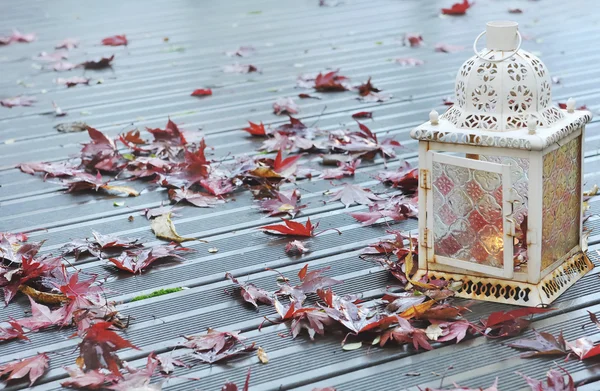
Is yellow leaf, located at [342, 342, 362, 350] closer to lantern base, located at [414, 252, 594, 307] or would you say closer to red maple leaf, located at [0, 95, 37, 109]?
lantern base, located at [414, 252, 594, 307]

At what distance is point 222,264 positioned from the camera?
212 centimetres

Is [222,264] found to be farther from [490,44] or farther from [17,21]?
[17,21]

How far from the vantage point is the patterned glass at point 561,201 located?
1.80 m

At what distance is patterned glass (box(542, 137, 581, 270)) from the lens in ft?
5.90

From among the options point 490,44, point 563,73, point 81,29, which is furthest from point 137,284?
point 81,29

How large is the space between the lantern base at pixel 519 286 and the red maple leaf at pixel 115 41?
3.12 meters

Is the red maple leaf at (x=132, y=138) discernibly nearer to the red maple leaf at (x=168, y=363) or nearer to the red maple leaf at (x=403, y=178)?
the red maple leaf at (x=403, y=178)

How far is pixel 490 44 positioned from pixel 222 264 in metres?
0.84

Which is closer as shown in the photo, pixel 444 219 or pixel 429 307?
pixel 429 307

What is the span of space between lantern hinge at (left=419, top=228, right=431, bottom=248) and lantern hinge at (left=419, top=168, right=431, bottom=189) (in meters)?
0.10

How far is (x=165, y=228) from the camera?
2309 mm

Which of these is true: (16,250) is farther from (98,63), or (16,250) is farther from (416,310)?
(98,63)

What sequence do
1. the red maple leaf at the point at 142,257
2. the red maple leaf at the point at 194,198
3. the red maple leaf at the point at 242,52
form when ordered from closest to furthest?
1. the red maple leaf at the point at 142,257
2. the red maple leaf at the point at 194,198
3. the red maple leaf at the point at 242,52

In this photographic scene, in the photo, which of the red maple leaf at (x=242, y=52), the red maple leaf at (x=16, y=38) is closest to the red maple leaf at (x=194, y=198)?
the red maple leaf at (x=242, y=52)
